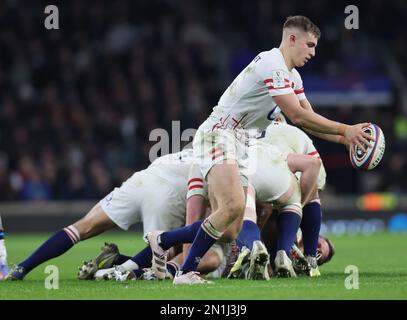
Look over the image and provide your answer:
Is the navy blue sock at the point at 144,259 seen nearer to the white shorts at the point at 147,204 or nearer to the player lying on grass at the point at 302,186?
the white shorts at the point at 147,204

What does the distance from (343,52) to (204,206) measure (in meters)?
12.6

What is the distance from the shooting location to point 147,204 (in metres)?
8.29

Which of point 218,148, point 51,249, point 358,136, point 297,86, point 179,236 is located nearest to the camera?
point 358,136

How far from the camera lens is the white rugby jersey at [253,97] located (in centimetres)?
751

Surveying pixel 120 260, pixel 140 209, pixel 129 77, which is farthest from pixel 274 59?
pixel 129 77

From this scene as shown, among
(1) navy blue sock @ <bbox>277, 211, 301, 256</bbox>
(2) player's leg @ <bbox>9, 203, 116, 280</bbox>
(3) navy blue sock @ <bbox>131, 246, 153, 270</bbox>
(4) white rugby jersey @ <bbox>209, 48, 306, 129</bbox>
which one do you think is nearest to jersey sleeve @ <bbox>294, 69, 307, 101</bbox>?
(4) white rugby jersey @ <bbox>209, 48, 306, 129</bbox>

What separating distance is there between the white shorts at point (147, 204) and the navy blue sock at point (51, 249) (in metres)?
0.42

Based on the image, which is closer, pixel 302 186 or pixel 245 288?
pixel 245 288

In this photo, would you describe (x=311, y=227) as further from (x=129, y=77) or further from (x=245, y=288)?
(x=129, y=77)

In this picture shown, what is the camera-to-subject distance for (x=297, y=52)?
303 inches

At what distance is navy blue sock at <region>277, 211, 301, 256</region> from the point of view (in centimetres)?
779

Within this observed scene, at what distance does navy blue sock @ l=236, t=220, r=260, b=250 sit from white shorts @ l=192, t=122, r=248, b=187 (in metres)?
0.32

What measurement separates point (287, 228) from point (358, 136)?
109 cm

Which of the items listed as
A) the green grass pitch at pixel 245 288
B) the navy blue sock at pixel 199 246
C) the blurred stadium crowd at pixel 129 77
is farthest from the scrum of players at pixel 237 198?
the blurred stadium crowd at pixel 129 77
